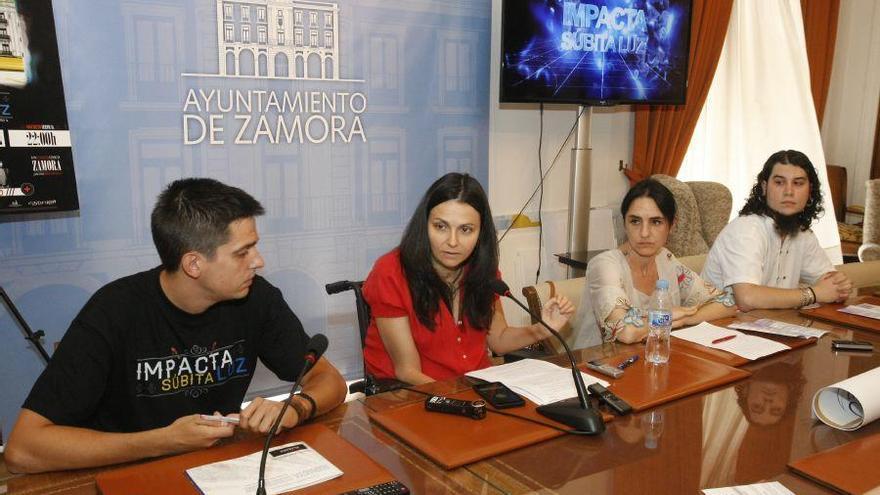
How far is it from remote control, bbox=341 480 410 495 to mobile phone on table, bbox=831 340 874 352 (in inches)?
60.6

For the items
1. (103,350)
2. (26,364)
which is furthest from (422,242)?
(26,364)

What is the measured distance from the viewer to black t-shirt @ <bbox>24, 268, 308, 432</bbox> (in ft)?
5.01

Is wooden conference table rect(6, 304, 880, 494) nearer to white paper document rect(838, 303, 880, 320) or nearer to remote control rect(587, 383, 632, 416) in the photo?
remote control rect(587, 383, 632, 416)

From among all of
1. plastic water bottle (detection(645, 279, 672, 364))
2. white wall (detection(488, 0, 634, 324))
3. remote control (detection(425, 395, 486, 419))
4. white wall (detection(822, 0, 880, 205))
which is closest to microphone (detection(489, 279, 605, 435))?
remote control (detection(425, 395, 486, 419))

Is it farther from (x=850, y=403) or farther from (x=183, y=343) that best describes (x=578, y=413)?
(x=183, y=343)

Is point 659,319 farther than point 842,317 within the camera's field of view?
No

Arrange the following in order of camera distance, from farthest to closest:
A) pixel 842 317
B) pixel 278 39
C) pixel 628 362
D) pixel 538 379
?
pixel 278 39 → pixel 842 317 → pixel 628 362 → pixel 538 379

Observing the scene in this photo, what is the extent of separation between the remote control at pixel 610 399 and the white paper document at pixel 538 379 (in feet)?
Result: 0.15

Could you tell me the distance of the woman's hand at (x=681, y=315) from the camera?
238 cm

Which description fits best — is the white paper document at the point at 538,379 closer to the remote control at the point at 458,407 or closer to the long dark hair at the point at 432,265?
the remote control at the point at 458,407

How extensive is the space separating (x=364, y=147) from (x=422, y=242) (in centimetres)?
145

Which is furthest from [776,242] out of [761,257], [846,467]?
[846,467]

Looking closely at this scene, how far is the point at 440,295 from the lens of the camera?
225 centimetres

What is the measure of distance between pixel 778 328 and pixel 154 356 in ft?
6.14
